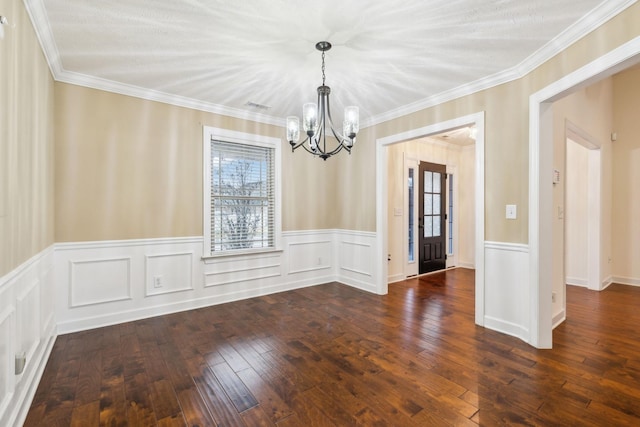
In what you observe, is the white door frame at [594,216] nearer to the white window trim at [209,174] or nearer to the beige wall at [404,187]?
the beige wall at [404,187]

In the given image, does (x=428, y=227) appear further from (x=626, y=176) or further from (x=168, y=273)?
(x=168, y=273)

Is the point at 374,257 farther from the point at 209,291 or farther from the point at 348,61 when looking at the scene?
the point at 348,61

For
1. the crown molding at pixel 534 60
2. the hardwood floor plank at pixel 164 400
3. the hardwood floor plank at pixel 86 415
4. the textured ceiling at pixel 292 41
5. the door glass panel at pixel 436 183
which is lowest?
the hardwood floor plank at pixel 86 415

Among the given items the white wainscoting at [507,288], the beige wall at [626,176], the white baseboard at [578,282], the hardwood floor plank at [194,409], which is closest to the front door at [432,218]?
the white baseboard at [578,282]

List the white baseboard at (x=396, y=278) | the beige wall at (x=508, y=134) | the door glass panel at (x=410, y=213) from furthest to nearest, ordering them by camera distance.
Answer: the door glass panel at (x=410, y=213)
the white baseboard at (x=396, y=278)
the beige wall at (x=508, y=134)

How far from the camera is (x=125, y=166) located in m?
3.24

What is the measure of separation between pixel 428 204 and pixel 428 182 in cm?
43

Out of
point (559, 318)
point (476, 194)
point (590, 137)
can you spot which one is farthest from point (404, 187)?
point (559, 318)

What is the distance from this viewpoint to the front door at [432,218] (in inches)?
221

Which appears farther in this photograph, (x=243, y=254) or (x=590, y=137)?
(x=243, y=254)

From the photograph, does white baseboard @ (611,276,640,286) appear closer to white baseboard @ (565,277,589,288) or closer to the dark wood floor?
white baseboard @ (565,277,589,288)

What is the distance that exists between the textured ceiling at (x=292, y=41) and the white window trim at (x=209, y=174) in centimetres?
61

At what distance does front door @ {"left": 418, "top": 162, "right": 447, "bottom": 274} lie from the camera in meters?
5.60

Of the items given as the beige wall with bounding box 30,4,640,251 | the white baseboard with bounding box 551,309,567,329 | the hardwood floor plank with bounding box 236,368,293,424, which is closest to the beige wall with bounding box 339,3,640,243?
the beige wall with bounding box 30,4,640,251
